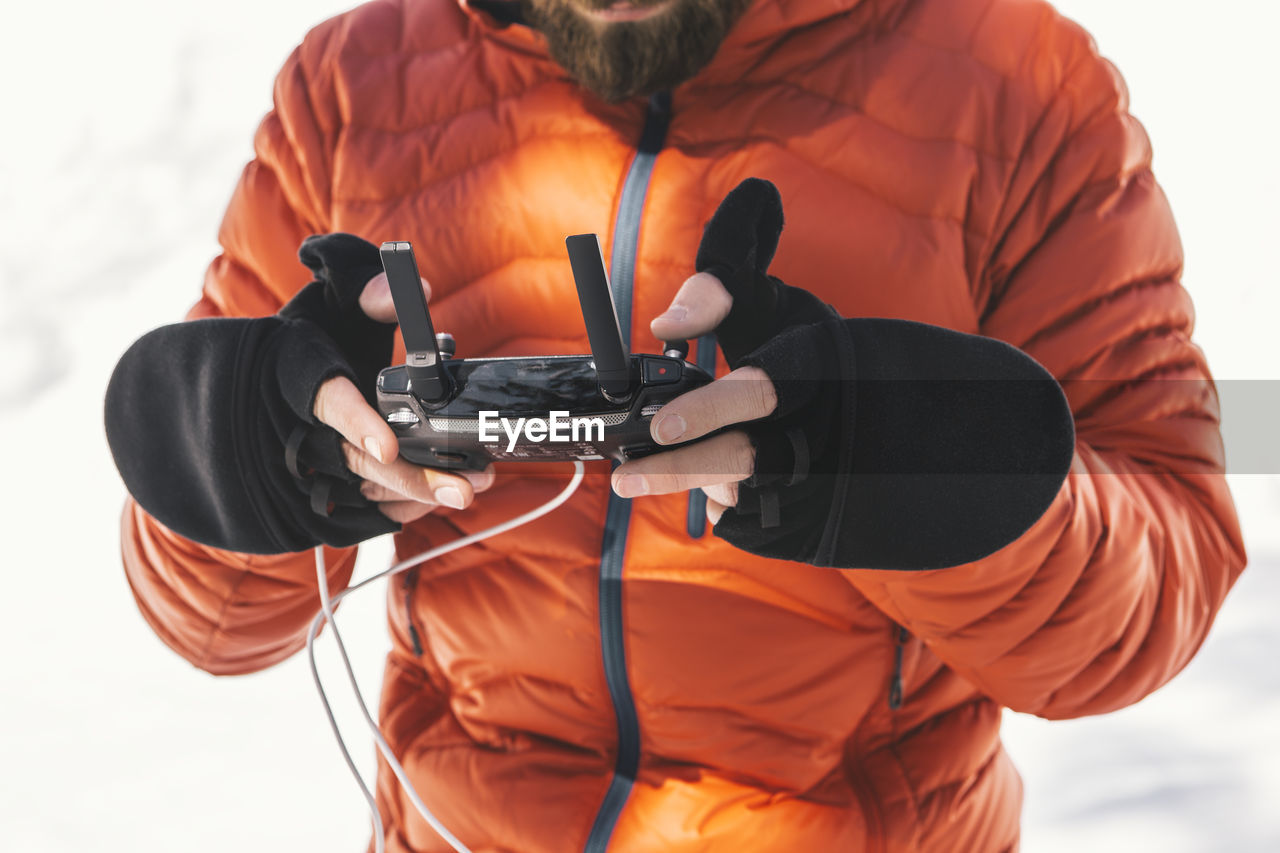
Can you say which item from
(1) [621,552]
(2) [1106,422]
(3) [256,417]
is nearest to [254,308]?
(3) [256,417]

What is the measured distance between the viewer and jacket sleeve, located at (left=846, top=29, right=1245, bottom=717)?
0.49m

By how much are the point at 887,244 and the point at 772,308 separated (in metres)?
0.15

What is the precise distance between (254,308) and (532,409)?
35cm

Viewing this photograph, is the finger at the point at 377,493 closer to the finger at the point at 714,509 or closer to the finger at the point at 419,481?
the finger at the point at 419,481

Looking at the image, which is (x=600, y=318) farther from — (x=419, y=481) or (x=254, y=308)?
(x=254, y=308)

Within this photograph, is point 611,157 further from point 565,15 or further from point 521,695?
point 521,695

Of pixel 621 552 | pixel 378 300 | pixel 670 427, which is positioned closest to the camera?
pixel 670 427

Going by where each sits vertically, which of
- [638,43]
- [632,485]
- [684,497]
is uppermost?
[638,43]

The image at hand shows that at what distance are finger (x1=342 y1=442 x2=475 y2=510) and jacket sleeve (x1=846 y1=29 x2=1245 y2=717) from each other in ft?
0.76

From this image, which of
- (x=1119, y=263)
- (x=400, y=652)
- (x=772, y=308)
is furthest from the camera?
(x=400, y=652)

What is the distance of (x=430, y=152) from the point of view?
0.58 meters

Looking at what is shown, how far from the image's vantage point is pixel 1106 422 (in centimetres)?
53

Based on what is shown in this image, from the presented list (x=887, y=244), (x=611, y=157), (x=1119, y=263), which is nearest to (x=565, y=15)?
(x=611, y=157)

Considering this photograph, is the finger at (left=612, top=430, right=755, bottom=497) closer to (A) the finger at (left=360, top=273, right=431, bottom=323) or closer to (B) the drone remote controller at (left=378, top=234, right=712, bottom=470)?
(B) the drone remote controller at (left=378, top=234, right=712, bottom=470)
